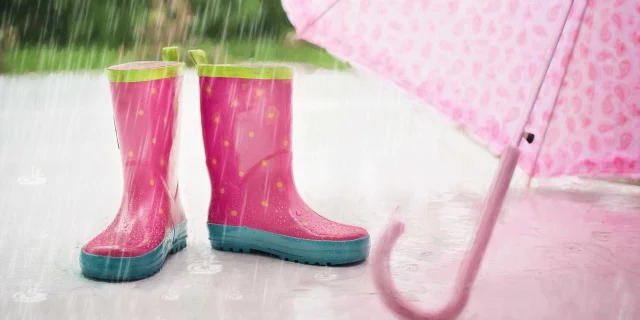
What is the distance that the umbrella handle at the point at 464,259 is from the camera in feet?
3.42

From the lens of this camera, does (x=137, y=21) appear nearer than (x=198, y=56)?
No

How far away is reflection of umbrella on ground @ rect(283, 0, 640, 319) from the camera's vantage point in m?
1.39

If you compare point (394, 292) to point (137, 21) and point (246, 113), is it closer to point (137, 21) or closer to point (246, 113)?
point (246, 113)

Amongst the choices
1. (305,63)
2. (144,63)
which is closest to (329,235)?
(144,63)

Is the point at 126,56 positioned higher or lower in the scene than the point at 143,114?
lower

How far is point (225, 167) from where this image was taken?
4.85ft

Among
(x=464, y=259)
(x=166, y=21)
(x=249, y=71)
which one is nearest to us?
(x=464, y=259)

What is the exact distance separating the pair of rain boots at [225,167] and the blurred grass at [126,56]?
385 cm

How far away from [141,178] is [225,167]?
0.55 feet

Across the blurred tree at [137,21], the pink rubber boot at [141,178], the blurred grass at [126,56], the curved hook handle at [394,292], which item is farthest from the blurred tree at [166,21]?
the curved hook handle at [394,292]

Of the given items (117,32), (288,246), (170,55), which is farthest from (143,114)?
(117,32)

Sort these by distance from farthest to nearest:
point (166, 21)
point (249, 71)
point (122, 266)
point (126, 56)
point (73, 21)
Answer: point (166, 21) < point (73, 21) < point (126, 56) < point (249, 71) < point (122, 266)

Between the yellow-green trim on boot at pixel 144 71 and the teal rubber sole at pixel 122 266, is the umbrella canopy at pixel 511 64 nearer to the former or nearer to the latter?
the yellow-green trim on boot at pixel 144 71

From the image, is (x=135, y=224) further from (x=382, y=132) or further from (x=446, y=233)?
(x=382, y=132)
